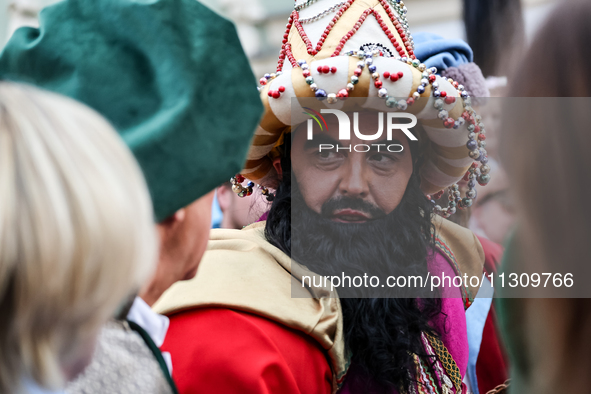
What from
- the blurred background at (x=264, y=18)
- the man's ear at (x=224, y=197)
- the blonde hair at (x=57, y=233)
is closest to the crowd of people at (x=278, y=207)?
the blonde hair at (x=57, y=233)

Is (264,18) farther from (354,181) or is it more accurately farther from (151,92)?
(151,92)

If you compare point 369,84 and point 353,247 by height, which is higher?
point 369,84

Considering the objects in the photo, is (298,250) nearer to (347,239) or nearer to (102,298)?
(347,239)

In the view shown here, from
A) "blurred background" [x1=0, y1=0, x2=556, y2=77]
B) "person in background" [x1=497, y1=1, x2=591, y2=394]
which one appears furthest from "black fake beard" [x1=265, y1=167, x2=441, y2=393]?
"blurred background" [x1=0, y1=0, x2=556, y2=77]

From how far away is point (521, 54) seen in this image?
0.86 metres

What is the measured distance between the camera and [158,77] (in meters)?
0.84

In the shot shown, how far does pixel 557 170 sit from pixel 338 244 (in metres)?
0.93

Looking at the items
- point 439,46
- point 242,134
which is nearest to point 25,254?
point 242,134

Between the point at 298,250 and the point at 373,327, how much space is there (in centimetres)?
33

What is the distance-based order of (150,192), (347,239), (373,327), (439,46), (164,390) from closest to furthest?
(150,192) < (164,390) < (373,327) < (347,239) < (439,46)

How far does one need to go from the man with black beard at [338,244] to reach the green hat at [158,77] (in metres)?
0.59

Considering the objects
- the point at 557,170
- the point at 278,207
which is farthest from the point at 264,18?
the point at 557,170

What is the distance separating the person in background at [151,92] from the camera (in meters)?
0.81

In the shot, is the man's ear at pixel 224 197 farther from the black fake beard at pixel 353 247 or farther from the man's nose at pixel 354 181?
the man's nose at pixel 354 181
